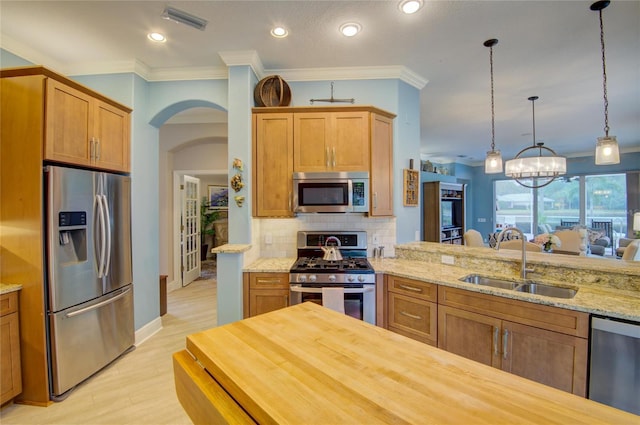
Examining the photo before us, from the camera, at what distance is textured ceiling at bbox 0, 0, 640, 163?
2148mm

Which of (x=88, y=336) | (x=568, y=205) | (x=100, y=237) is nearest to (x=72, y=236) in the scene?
(x=100, y=237)

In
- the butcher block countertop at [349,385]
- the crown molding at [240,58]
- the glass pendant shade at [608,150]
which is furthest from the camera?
the crown molding at [240,58]

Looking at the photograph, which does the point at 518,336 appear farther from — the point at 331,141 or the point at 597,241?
the point at 597,241

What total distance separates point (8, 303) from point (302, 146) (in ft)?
8.43

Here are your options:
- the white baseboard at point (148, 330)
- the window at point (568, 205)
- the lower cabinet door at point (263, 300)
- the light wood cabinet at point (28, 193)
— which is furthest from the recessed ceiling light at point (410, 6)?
the window at point (568, 205)

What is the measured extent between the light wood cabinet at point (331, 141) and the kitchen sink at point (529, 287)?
1.42 meters

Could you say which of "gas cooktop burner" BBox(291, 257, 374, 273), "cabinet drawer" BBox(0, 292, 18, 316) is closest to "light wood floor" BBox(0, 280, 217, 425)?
"cabinet drawer" BBox(0, 292, 18, 316)

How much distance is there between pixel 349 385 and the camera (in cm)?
77

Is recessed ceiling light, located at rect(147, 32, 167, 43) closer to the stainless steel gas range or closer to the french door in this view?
the stainless steel gas range

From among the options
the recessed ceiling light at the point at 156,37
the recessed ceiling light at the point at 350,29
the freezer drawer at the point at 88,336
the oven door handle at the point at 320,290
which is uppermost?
the recessed ceiling light at the point at 156,37

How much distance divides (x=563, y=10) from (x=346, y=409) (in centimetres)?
305

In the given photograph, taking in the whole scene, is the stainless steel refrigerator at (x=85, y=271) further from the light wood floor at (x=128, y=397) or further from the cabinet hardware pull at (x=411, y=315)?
the cabinet hardware pull at (x=411, y=315)

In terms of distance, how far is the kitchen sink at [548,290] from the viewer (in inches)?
81.4

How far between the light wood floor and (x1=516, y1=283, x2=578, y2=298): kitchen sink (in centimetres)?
268
